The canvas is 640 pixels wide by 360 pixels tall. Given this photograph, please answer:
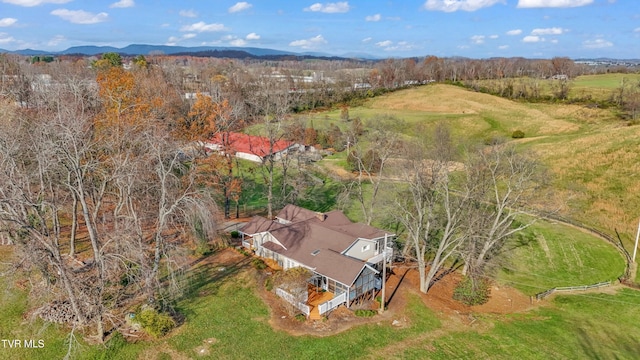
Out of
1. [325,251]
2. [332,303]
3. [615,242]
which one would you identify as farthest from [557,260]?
[332,303]

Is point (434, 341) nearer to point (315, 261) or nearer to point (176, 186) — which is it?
point (315, 261)

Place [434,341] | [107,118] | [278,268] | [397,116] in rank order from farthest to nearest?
[397,116] → [107,118] → [278,268] → [434,341]

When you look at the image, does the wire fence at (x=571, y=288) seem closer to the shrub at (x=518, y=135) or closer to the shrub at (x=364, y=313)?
the shrub at (x=364, y=313)

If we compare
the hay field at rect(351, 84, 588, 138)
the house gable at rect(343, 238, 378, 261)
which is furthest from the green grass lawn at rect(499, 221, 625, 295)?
the hay field at rect(351, 84, 588, 138)

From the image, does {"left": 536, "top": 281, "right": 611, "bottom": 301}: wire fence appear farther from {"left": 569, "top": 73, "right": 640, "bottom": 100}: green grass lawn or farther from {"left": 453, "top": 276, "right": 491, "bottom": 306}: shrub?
{"left": 569, "top": 73, "right": 640, "bottom": 100}: green grass lawn

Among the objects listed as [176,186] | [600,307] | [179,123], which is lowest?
[600,307]

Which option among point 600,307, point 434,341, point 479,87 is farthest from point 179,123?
point 479,87

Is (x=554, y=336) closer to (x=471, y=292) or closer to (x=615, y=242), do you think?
(x=471, y=292)
